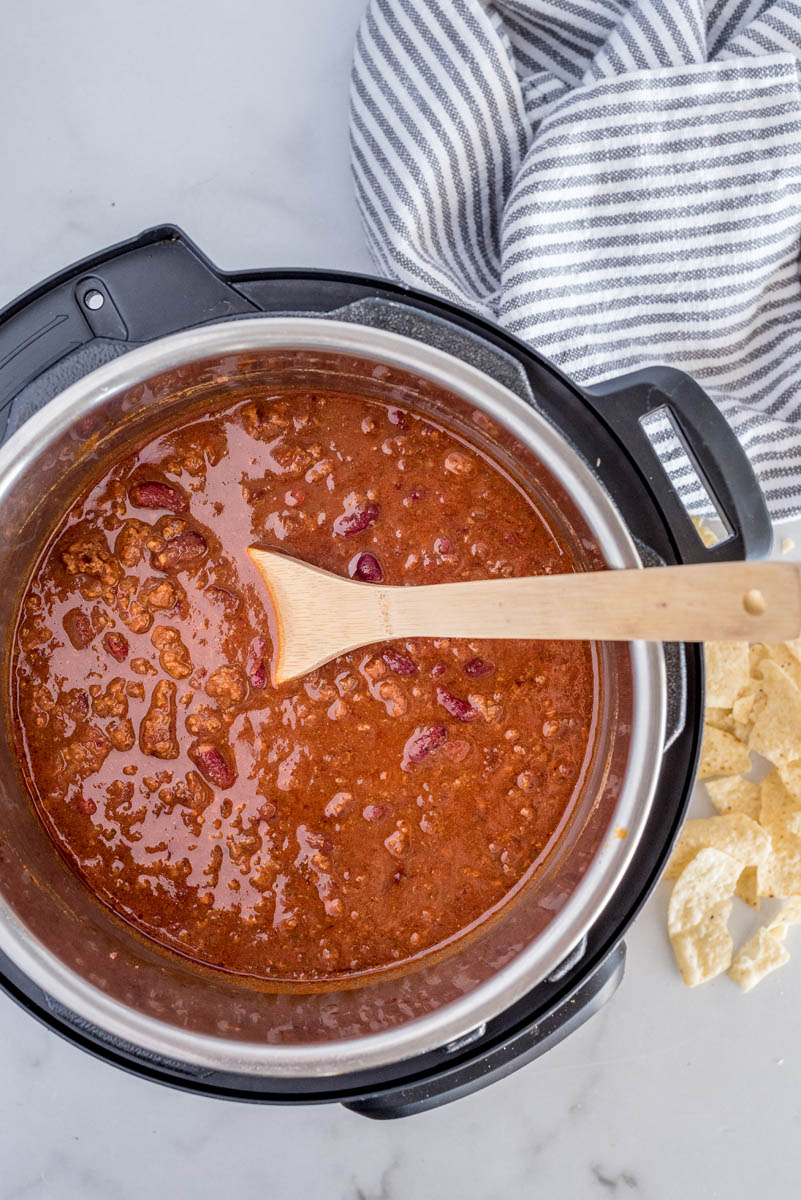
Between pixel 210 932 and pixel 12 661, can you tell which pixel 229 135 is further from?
pixel 210 932

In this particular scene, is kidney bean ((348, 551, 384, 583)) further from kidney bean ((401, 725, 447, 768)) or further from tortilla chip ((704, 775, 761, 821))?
tortilla chip ((704, 775, 761, 821))

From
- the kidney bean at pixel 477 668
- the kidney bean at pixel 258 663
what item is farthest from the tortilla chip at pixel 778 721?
the kidney bean at pixel 258 663

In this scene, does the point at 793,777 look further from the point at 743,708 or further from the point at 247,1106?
the point at 247,1106

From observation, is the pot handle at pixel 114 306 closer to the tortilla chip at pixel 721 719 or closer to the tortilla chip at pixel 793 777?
the tortilla chip at pixel 721 719

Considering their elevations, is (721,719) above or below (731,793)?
above

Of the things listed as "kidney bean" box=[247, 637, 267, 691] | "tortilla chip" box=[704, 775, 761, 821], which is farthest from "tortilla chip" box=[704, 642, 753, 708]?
"kidney bean" box=[247, 637, 267, 691]

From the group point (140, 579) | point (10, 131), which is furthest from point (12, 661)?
point (10, 131)

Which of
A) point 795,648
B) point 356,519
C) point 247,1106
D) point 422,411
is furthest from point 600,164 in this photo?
point 247,1106
